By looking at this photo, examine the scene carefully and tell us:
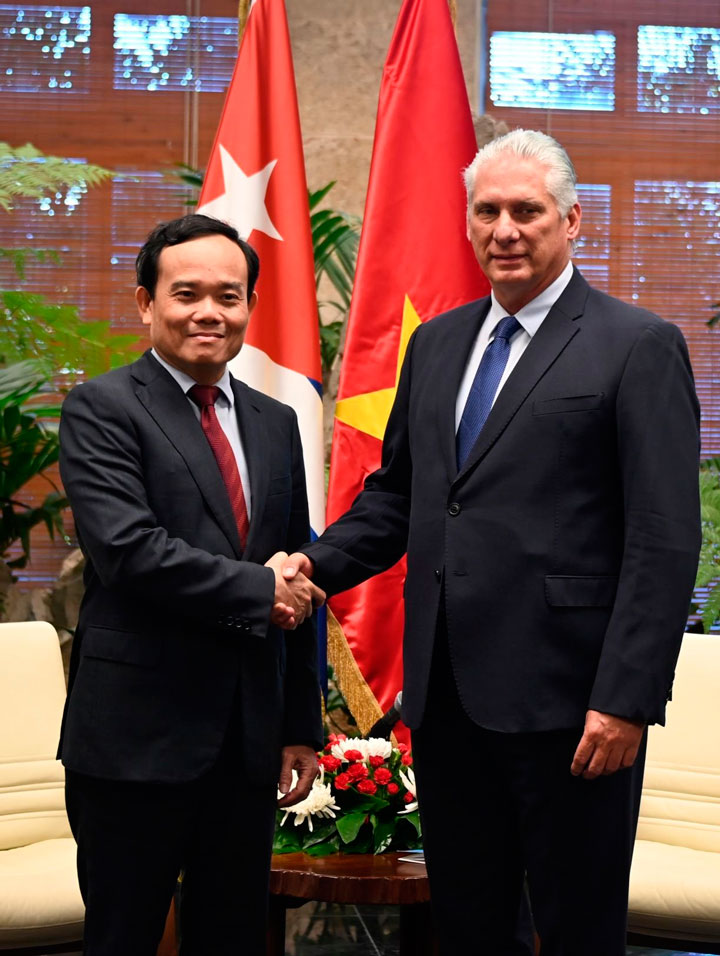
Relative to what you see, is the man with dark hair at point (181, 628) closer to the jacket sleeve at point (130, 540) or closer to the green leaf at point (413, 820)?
the jacket sleeve at point (130, 540)

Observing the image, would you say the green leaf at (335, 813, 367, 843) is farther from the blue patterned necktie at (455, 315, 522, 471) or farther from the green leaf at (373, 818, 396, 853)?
the blue patterned necktie at (455, 315, 522, 471)

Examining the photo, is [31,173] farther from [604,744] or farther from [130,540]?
[604,744]

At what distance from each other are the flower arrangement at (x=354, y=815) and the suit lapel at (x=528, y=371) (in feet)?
3.79

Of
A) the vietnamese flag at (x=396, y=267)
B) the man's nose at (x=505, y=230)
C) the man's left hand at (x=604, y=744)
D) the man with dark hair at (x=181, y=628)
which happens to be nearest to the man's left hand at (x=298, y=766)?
the man with dark hair at (x=181, y=628)

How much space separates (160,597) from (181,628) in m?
0.08

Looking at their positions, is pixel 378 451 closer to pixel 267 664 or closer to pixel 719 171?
pixel 267 664

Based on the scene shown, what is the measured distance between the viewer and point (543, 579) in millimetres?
1733

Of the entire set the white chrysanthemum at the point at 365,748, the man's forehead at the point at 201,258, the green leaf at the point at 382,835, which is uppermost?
the man's forehead at the point at 201,258

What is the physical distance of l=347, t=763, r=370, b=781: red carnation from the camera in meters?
2.71

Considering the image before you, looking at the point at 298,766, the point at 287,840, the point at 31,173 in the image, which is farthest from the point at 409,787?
the point at 31,173

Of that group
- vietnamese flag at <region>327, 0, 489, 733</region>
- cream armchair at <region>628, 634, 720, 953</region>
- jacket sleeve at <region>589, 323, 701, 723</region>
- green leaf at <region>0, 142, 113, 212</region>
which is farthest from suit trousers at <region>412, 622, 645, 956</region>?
green leaf at <region>0, 142, 113, 212</region>

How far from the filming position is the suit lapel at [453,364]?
6.12ft

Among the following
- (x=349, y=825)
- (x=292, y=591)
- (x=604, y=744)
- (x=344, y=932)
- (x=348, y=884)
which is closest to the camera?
(x=604, y=744)

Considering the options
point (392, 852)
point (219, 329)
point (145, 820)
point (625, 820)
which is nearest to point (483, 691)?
point (625, 820)
